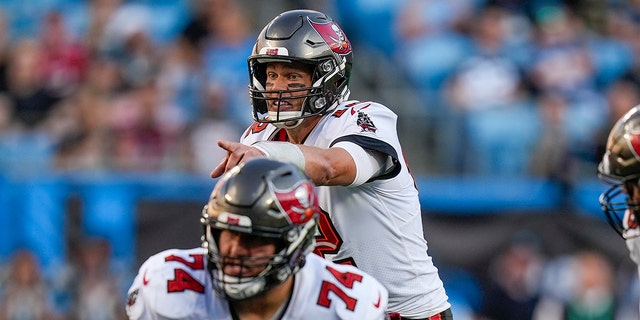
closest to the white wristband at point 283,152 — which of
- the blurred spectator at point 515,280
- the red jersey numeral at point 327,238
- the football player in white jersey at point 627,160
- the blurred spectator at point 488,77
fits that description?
the red jersey numeral at point 327,238

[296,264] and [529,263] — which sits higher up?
[296,264]

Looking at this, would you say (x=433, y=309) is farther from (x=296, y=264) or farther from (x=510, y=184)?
(x=510, y=184)

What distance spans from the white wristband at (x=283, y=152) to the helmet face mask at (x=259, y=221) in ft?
1.09

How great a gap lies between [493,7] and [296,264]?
325 inches

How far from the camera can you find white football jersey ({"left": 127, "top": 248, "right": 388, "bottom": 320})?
3.61m

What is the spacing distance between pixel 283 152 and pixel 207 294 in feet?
2.07

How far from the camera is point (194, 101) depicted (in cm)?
1024

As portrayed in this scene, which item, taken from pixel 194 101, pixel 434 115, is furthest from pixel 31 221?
pixel 434 115

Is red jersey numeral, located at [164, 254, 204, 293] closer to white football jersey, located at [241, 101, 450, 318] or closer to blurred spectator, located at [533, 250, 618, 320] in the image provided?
white football jersey, located at [241, 101, 450, 318]

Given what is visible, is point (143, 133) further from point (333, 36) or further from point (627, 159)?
point (627, 159)

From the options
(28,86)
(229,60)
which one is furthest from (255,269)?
(28,86)

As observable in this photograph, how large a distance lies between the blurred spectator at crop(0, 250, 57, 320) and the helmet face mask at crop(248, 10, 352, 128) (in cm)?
478

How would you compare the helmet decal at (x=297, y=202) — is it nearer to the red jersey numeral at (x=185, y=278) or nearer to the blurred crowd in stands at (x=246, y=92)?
the red jersey numeral at (x=185, y=278)

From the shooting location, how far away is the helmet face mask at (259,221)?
353cm
